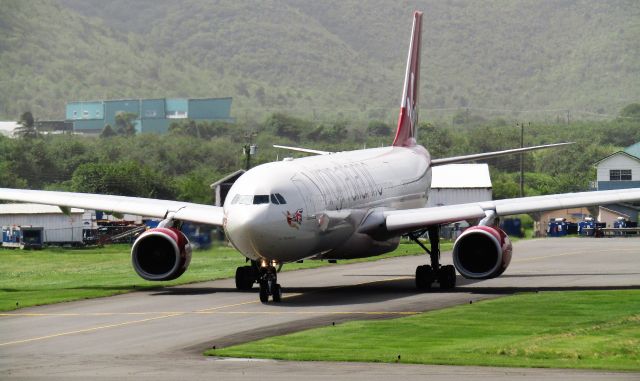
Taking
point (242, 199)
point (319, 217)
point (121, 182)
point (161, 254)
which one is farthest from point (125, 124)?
point (242, 199)

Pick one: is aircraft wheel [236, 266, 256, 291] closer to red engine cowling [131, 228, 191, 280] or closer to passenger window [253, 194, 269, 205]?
red engine cowling [131, 228, 191, 280]

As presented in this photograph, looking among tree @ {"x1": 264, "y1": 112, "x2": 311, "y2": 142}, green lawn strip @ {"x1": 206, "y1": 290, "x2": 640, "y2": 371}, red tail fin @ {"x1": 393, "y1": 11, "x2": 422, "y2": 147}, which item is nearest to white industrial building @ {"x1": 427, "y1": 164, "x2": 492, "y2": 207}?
red tail fin @ {"x1": 393, "y1": 11, "x2": 422, "y2": 147}

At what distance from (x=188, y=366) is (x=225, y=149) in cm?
11392

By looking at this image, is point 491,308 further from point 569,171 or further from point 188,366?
point 569,171

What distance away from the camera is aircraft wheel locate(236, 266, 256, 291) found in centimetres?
4406

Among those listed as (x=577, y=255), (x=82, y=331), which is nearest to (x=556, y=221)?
(x=577, y=255)

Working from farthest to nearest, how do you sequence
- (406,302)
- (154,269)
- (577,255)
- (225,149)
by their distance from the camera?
→ (225,149) < (577,255) < (154,269) < (406,302)

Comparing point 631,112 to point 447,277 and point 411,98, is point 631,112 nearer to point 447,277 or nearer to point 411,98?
point 411,98

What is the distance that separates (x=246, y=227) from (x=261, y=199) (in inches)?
43.4

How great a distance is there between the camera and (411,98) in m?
60.0

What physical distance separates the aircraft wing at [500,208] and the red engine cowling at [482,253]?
1848 mm

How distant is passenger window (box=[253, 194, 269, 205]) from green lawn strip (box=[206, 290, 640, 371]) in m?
6.05

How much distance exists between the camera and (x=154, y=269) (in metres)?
43.0

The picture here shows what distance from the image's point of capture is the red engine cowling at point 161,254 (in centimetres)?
4241
